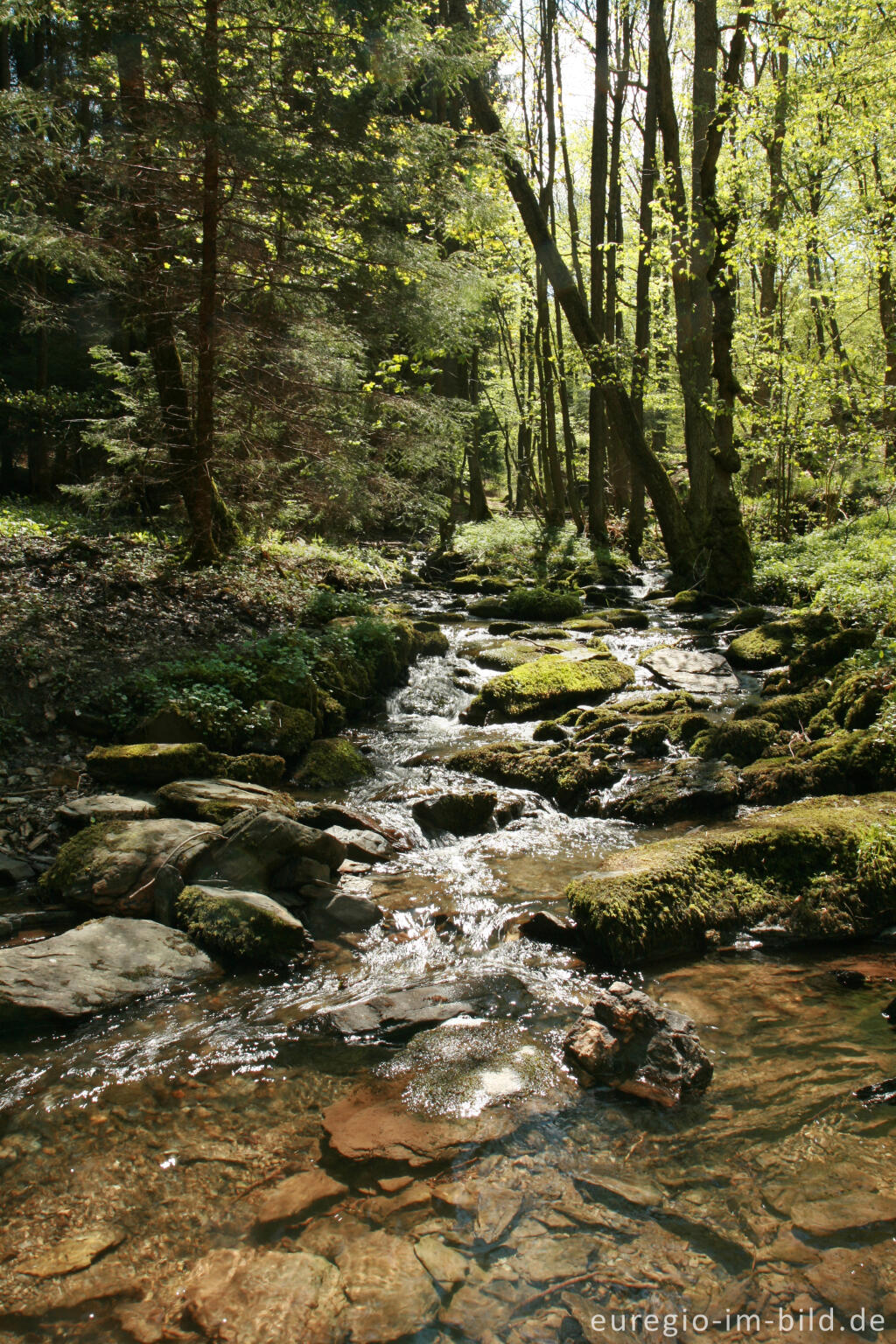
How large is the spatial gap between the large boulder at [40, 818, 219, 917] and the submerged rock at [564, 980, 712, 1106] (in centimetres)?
266

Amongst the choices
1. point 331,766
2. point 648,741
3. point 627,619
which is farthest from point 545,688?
point 627,619

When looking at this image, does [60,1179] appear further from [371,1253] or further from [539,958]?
[539,958]

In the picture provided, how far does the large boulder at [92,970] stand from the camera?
12.1 ft

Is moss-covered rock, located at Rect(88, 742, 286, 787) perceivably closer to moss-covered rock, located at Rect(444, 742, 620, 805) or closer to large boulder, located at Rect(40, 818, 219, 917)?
large boulder, located at Rect(40, 818, 219, 917)

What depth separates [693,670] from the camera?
10039 millimetres

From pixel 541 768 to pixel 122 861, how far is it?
3.62 meters

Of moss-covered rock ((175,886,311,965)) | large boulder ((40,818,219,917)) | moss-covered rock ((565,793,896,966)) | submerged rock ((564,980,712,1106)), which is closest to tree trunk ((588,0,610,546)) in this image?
moss-covered rock ((565,793,896,966))

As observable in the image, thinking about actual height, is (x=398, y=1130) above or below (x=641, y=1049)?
below

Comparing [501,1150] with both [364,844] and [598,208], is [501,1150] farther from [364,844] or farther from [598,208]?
[598,208]

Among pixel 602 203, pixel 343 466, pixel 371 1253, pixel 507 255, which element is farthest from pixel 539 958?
pixel 507 255

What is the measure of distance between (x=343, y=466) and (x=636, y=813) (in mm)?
7441

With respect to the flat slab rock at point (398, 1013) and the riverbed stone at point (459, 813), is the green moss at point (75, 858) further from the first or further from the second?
the riverbed stone at point (459, 813)

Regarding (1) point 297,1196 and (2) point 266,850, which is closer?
(1) point 297,1196

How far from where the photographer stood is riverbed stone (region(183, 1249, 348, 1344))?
2.21 meters
